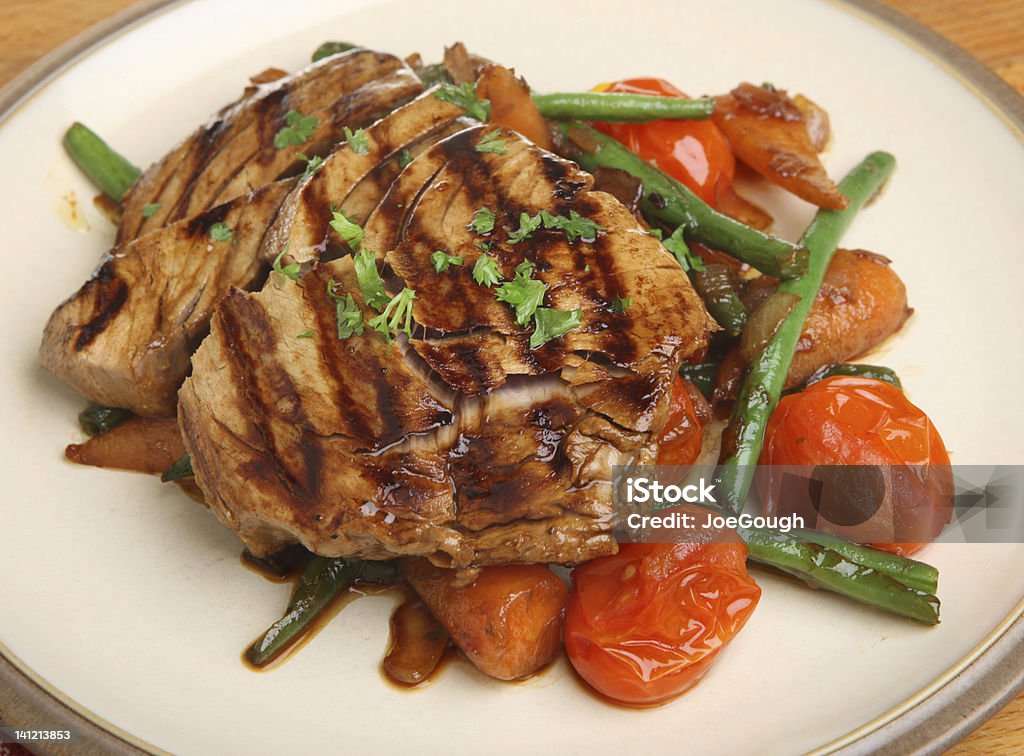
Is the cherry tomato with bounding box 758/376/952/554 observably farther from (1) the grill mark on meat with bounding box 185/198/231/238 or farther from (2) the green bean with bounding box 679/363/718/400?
(1) the grill mark on meat with bounding box 185/198/231/238

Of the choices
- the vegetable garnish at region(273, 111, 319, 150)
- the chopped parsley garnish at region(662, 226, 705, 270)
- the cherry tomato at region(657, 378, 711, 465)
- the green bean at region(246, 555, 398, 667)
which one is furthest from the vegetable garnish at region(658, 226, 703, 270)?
the green bean at region(246, 555, 398, 667)

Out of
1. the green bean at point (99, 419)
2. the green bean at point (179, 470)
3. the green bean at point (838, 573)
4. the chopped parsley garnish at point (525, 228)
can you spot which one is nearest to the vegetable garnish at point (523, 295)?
the chopped parsley garnish at point (525, 228)

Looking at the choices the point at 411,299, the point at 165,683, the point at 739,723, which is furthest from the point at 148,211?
the point at 739,723

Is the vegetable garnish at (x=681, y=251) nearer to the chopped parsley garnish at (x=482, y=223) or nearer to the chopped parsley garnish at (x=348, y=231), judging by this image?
the chopped parsley garnish at (x=482, y=223)

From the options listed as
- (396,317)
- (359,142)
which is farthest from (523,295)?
(359,142)

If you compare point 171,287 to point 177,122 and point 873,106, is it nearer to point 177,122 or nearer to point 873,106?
point 177,122

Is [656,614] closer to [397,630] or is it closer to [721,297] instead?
[397,630]

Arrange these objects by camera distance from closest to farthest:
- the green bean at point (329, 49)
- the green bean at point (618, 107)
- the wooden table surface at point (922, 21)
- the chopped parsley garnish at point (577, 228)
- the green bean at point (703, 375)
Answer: the chopped parsley garnish at point (577, 228)
the green bean at point (703, 375)
the green bean at point (618, 107)
the green bean at point (329, 49)
the wooden table surface at point (922, 21)
